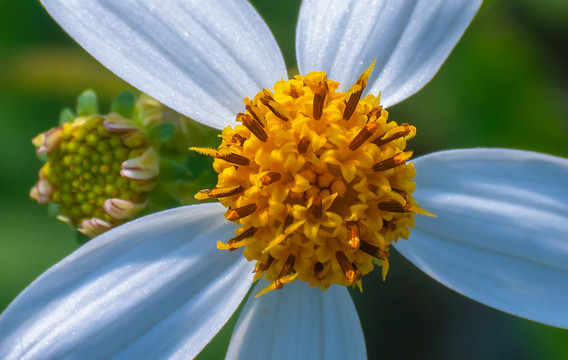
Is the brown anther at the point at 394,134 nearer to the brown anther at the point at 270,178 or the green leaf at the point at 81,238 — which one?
the brown anther at the point at 270,178

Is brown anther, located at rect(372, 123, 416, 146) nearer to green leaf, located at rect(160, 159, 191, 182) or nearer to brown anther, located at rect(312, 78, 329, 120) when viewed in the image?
brown anther, located at rect(312, 78, 329, 120)

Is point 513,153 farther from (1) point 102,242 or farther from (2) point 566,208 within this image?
(1) point 102,242

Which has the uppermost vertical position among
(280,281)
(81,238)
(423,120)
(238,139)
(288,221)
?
(423,120)

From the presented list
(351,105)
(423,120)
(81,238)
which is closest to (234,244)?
(351,105)

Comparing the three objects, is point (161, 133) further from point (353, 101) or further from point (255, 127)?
point (353, 101)

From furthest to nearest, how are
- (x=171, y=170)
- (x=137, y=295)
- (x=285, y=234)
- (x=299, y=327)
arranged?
(x=171, y=170)
(x=299, y=327)
(x=137, y=295)
(x=285, y=234)
